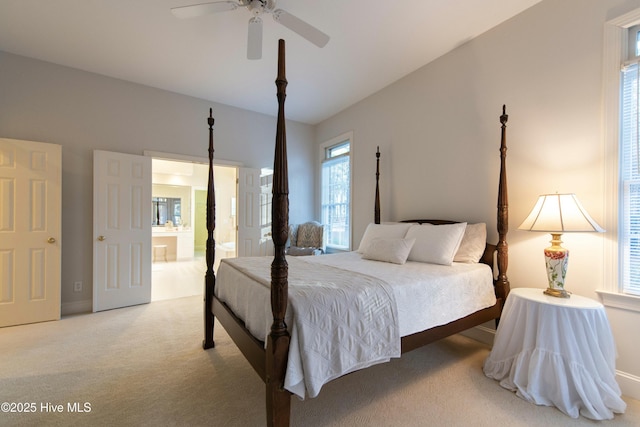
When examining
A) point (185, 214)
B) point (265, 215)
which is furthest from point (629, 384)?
point (185, 214)

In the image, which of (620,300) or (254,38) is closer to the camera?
(620,300)

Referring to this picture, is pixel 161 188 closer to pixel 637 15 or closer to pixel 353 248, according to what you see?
pixel 353 248

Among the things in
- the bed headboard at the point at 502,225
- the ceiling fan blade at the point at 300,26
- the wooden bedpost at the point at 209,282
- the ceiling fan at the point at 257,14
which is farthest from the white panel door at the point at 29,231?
the bed headboard at the point at 502,225

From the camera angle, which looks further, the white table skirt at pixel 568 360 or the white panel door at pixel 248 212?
the white panel door at pixel 248 212

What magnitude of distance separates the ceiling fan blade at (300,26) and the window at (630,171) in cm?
218

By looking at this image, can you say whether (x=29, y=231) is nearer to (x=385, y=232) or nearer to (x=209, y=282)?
(x=209, y=282)

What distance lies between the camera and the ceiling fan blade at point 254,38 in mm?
2131

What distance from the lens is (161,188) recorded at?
819cm

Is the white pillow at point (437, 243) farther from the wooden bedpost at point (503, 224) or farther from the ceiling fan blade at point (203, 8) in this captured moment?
the ceiling fan blade at point (203, 8)

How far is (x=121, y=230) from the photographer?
351cm

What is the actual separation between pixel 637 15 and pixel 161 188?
31.4 feet

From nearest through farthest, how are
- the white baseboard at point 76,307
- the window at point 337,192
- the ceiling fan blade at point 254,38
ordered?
1. the ceiling fan blade at point 254,38
2. the white baseboard at point 76,307
3. the window at point 337,192

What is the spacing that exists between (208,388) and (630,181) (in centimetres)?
329

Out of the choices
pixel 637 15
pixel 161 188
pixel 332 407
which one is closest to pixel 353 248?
pixel 332 407
